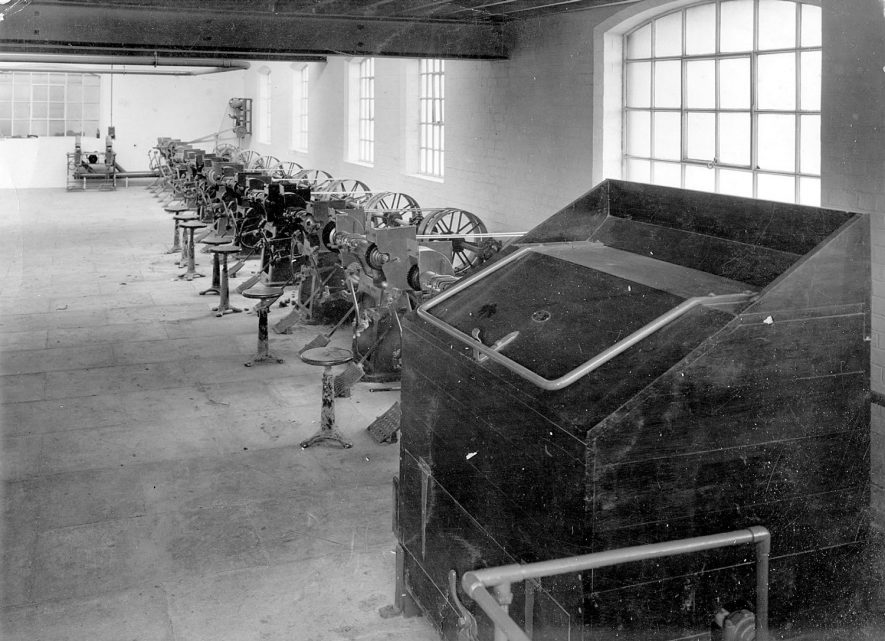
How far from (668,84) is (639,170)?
0.66m

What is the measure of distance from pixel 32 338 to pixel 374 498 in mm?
4040

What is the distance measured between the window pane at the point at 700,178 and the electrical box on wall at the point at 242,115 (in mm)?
15137

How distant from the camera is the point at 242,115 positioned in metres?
19.7

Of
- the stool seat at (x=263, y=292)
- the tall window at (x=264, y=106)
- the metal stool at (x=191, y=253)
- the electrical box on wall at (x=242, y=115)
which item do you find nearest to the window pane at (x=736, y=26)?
the stool seat at (x=263, y=292)

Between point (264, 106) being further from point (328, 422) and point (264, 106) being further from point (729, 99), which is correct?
point (328, 422)

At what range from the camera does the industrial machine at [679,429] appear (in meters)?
1.81

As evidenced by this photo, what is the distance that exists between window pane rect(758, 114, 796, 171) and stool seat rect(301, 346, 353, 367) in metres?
2.58

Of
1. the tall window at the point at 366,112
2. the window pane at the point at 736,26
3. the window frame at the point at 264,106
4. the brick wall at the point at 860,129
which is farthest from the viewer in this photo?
the window frame at the point at 264,106

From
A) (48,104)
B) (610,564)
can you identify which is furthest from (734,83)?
(48,104)

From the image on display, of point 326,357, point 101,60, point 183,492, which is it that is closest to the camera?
point 183,492

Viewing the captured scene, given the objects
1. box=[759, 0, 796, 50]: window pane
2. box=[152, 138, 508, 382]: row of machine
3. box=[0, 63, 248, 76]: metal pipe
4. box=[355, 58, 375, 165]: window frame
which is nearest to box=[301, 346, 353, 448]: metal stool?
box=[152, 138, 508, 382]: row of machine

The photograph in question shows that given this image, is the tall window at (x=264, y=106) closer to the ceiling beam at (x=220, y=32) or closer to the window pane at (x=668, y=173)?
the ceiling beam at (x=220, y=32)

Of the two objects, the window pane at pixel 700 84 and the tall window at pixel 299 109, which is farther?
the tall window at pixel 299 109

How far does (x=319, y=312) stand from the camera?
7422 millimetres
